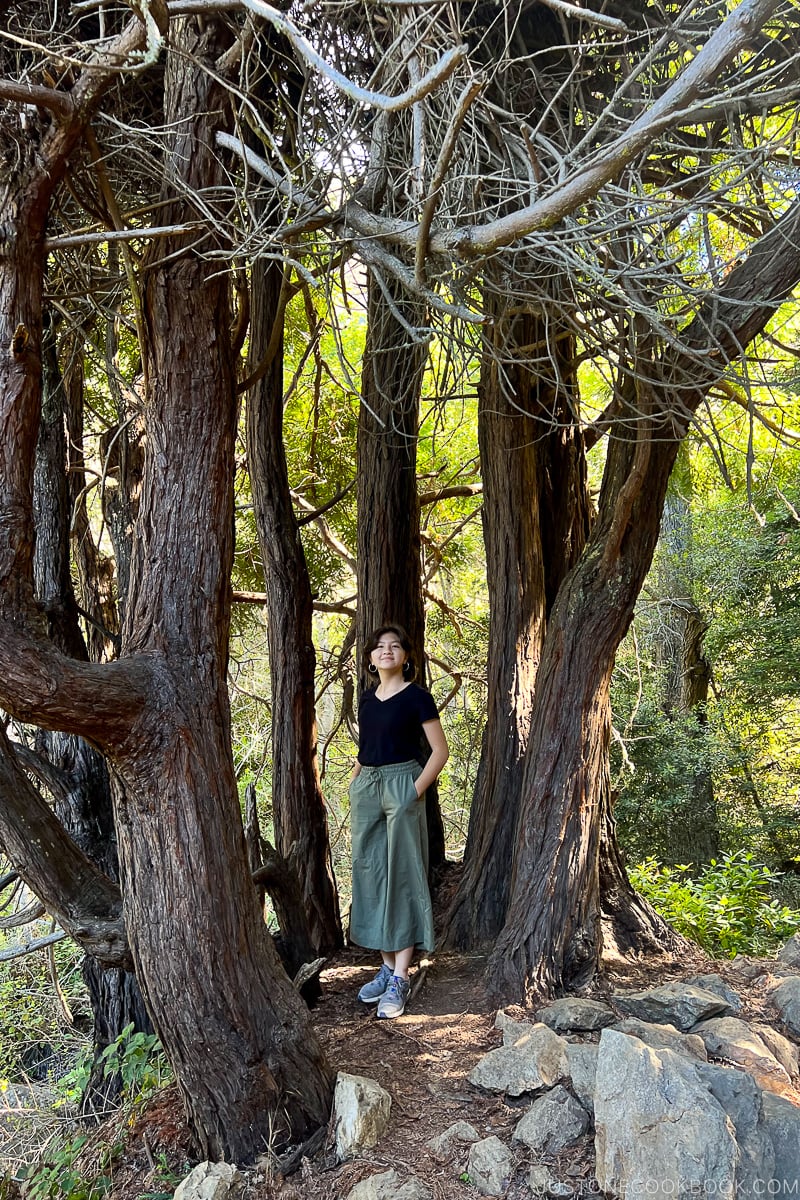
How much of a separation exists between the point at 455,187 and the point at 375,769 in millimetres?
2605

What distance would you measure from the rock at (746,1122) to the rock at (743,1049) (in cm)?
35

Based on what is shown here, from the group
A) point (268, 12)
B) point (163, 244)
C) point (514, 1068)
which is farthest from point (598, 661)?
point (268, 12)

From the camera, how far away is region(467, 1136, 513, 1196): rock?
9.28ft

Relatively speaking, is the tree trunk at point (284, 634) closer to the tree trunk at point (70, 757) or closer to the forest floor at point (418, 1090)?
the forest floor at point (418, 1090)

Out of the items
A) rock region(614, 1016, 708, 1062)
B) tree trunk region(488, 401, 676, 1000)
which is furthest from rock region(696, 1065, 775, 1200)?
tree trunk region(488, 401, 676, 1000)

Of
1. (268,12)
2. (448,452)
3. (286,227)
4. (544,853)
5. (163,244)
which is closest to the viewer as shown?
(268,12)

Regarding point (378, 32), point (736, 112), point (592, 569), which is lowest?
point (592, 569)

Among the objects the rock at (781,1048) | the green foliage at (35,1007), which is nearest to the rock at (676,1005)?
the rock at (781,1048)

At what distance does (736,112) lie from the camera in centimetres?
364

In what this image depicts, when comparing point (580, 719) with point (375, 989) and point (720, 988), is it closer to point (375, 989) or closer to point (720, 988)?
point (720, 988)

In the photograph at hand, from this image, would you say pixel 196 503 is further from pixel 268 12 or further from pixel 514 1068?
pixel 514 1068

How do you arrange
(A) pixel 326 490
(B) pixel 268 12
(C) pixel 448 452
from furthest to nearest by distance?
1. (C) pixel 448 452
2. (A) pixel 326 490
3. (B) pixel 268 12

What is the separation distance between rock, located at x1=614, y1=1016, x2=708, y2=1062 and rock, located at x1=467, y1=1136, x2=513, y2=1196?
59 centimetres

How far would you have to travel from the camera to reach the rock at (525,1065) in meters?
3.21
